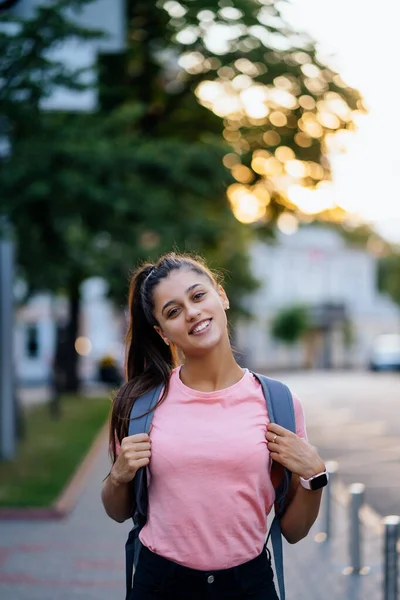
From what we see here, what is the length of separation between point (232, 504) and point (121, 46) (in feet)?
42.7

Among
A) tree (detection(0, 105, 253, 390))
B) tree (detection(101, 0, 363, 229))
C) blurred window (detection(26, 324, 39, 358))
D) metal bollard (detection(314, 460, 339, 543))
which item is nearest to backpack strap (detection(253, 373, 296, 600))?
metal bollard (detection(314, 460, 339, 543))

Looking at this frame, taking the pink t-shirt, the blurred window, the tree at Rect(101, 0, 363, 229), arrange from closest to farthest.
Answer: the pink t-shirt → the tree at Rect(101, 0, 363, 229) → the blurred window

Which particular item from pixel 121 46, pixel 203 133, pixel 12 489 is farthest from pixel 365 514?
pixel 203 133

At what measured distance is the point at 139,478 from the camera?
309 cm

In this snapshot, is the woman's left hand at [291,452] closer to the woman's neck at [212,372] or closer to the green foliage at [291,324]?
the woman's neck at [212,372]

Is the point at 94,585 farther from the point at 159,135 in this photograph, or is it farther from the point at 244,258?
the point at 244,258

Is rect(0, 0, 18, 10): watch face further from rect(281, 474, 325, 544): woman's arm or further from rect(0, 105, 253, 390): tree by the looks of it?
rect(281, 474, 325, 544): woman's arm

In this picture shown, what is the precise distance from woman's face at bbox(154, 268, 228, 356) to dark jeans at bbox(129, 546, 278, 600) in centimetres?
62

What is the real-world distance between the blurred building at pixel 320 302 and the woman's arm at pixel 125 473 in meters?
63.2

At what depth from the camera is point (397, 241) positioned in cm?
9481

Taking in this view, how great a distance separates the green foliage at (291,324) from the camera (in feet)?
216

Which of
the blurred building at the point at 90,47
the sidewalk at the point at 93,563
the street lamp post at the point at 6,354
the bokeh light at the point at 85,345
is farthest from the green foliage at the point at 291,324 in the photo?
the sidewalk at the point at 93,563

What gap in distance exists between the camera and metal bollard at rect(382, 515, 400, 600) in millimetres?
6230

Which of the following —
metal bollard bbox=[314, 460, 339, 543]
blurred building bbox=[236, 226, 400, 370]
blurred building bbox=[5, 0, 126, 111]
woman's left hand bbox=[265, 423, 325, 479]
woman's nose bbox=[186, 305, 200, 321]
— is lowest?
blurred building bbox=[236, 226, 400, 370]
